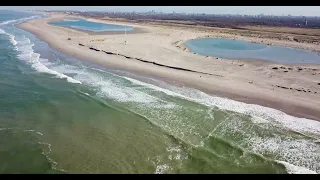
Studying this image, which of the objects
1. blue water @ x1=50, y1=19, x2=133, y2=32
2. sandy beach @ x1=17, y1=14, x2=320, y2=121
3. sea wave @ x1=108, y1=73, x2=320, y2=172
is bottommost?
sea wave @ x1=108, y1=73, x2=320, y2=172

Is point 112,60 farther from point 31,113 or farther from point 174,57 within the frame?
point 31,113

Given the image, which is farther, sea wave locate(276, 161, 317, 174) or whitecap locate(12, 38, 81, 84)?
whitecap locate(12, 38, 81, 84)

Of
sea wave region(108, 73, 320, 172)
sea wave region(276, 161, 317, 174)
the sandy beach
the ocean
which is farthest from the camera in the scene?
the sandy beach

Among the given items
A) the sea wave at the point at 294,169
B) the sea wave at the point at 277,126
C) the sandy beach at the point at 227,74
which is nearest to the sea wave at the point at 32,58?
the sandy beach at the point at 227,74

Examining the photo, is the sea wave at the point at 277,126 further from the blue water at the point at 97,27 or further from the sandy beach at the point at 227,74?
the blue water at the point at 97,27

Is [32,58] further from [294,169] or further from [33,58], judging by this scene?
[294,169]

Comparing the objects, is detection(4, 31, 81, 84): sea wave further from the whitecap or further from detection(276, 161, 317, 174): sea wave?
detection(276, 161, 317, 174): sea wave

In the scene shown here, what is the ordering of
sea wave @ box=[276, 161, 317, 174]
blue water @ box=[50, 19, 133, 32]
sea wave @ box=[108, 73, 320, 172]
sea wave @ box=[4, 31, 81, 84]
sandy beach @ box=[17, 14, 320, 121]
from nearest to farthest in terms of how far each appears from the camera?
sea wave @ box=[276, 161, 317, 174] → sea wave @ box=[108, 73, 320, 172] → sandy beach @ box=[17, 14, 320, 121] → sea wave @ box=[4, 31, 81, 84] → blue water @ box=[50, 19, 133, 32]

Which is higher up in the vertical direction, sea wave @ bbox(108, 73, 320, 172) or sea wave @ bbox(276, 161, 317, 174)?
sea wave @ bbox(108, 73, 320, 172)

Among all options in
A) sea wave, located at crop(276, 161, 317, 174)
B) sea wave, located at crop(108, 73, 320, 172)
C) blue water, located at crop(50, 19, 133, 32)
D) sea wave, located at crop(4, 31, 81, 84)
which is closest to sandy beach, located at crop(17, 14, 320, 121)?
sea wave, located at crop(108, 73, 320, 172)
